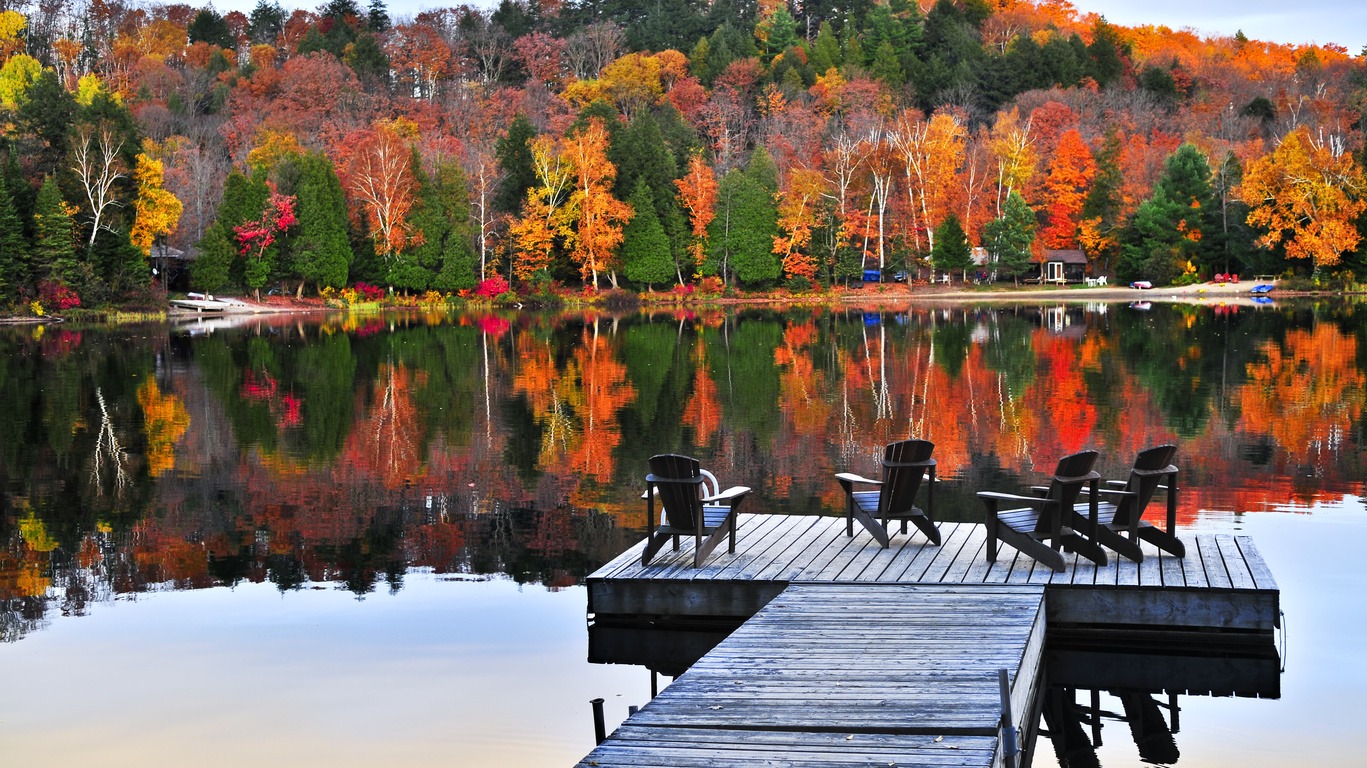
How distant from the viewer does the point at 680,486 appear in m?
9.77

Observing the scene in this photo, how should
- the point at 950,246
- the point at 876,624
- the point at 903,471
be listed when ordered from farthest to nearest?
the point at 950,246 → the point at 903,471 → the point at 876,624

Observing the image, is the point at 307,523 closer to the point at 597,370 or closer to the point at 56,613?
the point at 56,613

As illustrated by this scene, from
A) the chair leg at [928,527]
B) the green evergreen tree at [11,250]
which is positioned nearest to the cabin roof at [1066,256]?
the green evergreen tree at [11,250]

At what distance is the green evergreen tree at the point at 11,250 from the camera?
2010 inches

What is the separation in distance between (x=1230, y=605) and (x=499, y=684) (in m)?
4.79

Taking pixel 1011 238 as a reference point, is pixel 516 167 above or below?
above

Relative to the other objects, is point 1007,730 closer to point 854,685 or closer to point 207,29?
point 854,685

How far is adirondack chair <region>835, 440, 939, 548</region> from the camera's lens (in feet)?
33.2

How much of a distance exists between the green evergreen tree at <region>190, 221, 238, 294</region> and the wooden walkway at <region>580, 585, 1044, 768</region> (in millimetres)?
56939

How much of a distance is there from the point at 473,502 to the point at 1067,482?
7.37 metres

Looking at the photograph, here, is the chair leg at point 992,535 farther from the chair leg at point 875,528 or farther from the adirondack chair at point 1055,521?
the chair leg at point 875,528

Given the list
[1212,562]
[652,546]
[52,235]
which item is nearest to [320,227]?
[52,235]

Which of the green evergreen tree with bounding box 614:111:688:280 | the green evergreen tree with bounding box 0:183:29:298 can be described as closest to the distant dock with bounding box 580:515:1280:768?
the green evergreen tree with bounding box 0:183:29:298

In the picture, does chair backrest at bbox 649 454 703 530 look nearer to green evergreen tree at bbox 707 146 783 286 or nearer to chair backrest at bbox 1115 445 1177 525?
chair backrest at bbox 1115 445 1177 525
